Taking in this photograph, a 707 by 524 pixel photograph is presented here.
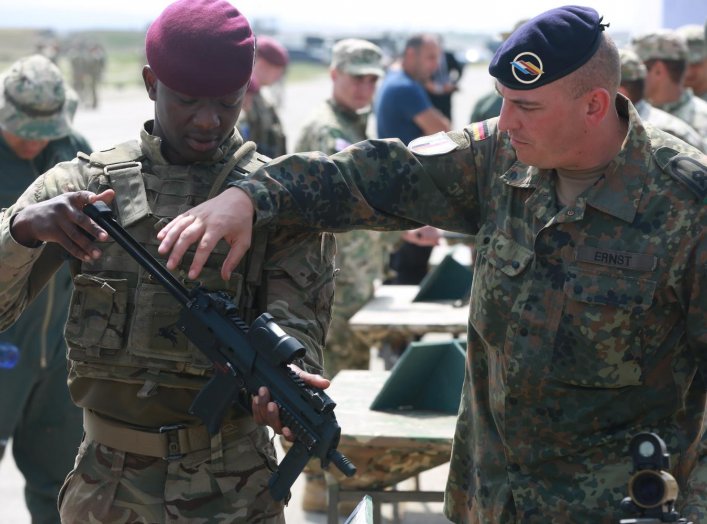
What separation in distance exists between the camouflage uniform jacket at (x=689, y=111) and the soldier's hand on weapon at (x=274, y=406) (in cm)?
510

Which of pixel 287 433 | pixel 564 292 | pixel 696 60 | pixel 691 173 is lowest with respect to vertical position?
pixel 696 60

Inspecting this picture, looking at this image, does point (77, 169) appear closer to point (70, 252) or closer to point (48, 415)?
point (70, 252)

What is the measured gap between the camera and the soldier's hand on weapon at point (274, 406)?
94.7 inches

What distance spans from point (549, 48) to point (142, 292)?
1.10 meters

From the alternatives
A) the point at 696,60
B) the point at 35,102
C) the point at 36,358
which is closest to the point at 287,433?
the point at 36,358

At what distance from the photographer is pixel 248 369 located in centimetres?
247

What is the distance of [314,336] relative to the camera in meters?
2.77

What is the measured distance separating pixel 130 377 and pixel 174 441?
187 millimetres

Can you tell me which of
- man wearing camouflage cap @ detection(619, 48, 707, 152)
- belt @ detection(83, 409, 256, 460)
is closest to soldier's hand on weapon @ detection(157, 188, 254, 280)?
belt @ detection(83, 409, 256, 460)

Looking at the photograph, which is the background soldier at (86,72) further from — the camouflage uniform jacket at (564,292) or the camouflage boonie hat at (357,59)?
the camouflage uniform jacket at (564,292)

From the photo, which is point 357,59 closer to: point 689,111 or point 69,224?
point 689,111

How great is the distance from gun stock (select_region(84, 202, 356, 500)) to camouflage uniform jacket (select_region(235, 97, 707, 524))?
24cm

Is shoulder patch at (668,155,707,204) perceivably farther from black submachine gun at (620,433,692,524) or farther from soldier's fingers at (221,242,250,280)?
soldier's fingers at (221,242,250,280)

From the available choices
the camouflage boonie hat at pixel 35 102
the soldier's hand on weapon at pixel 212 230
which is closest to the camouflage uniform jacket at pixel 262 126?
the camouflage boonie hat at pixel 35 102
